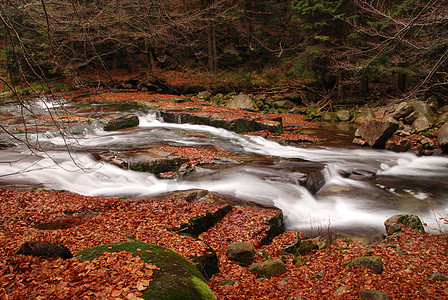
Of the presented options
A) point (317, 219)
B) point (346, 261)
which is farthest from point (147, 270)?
point (317, 219)

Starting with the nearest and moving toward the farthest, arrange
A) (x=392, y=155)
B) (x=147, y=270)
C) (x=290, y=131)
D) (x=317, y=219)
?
(x=147, y=270)
(x=317, y=219)
(x=392, y=155)
(x=290, y=131)

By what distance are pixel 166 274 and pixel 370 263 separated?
3.33 metres

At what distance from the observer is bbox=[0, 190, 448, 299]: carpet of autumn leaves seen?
2.75 meters

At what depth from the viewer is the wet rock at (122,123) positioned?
45.3ft

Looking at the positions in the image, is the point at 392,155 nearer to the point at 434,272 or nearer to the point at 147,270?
the point at 434,272

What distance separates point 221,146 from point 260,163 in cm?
284

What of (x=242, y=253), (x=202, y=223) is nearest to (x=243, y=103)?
(x=202, y=223)

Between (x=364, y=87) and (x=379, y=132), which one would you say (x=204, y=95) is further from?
(x=379, y=132)

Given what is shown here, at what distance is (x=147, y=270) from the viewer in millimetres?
2893

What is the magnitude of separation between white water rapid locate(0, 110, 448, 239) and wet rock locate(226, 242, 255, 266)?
200cm

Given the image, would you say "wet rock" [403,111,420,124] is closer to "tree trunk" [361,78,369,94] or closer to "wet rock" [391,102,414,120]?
"wet rock" [391,102,414,120]

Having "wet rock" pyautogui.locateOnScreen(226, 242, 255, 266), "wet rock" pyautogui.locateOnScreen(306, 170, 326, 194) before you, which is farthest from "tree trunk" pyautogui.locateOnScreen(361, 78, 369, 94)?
"wet rock" pyautogui.locateOnScreen(226, 242, 255, 266)

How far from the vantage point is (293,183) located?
27.5 ft

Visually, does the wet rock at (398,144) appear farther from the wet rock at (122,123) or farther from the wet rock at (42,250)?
the wet rock at (42,250)
